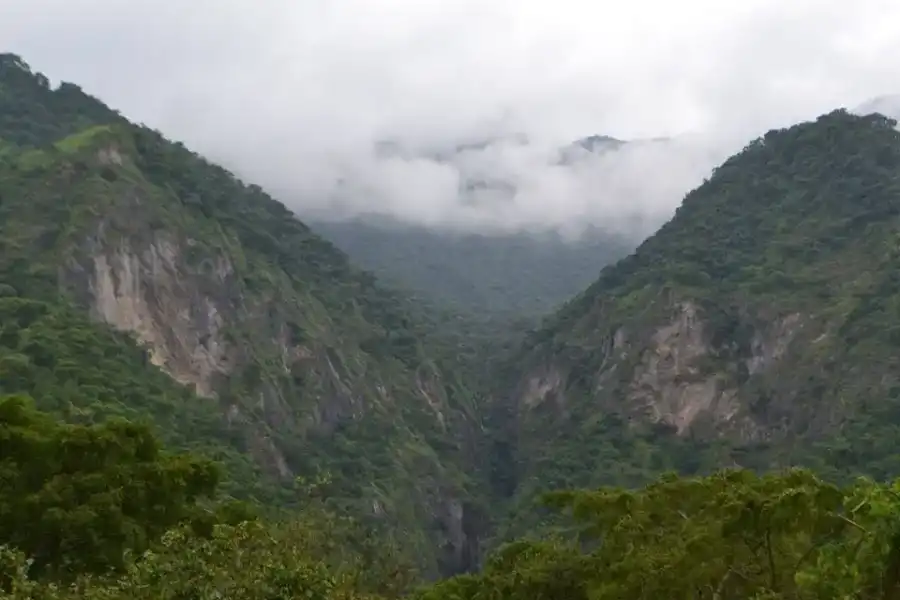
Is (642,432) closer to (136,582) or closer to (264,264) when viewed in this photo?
(264,264)

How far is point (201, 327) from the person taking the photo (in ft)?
318

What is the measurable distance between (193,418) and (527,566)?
50.5 meters

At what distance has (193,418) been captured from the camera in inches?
3103

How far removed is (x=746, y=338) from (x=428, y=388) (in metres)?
43.1

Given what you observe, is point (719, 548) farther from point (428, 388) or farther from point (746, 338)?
point (428, 388)

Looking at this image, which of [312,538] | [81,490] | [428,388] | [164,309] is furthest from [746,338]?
[81,490]

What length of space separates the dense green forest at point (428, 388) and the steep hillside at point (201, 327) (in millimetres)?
357

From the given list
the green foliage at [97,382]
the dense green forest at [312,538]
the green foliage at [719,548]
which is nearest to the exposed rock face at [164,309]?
the green foliage at [97,382]

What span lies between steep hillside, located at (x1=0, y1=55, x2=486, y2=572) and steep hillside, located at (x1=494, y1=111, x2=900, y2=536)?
1558 cm

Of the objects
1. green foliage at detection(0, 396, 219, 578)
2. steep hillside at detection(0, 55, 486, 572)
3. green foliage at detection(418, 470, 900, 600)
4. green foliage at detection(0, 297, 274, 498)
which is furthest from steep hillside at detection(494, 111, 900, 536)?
green foliage at detection(0, 396, 219, 578)

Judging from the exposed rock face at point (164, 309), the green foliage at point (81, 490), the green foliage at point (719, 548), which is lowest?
the green foliage at point (719, 548)

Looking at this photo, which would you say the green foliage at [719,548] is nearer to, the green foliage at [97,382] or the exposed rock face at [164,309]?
the green foliage at [97,382]

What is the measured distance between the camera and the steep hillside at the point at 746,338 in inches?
3590

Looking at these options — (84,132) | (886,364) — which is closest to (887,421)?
(886,364)
